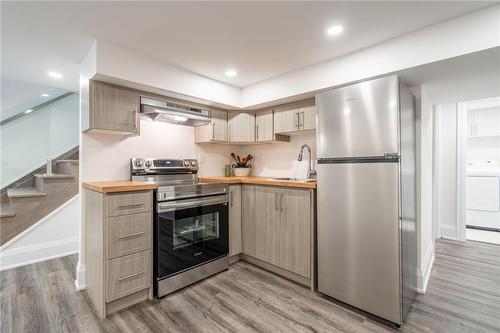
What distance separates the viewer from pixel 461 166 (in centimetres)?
394

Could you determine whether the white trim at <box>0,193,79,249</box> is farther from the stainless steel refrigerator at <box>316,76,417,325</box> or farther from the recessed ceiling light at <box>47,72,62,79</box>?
the stainless steel refrigerator at <box>316,76,417,325</box>

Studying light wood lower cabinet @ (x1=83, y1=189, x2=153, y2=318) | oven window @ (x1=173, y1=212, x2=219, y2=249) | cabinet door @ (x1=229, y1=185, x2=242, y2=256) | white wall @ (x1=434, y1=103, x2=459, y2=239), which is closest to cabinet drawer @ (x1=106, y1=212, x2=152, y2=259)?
light wood lower cabinet @ (x1=83, y1=189, x2=153, y2=318)

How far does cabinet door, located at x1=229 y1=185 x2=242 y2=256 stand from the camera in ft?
9.48

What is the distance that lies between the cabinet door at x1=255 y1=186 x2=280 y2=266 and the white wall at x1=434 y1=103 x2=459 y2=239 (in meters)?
3.10

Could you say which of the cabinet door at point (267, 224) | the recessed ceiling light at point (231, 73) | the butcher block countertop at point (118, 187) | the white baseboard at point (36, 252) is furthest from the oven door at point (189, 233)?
the white baseboard at point (36, 252)

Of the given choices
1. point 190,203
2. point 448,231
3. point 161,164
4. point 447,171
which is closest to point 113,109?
point 161,164

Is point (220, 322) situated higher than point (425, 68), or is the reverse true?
point (425, 68)

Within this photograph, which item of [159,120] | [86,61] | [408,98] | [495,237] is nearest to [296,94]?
[408,98]

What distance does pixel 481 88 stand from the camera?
2.41 meters

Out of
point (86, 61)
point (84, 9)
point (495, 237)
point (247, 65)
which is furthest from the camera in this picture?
point (495, 237)

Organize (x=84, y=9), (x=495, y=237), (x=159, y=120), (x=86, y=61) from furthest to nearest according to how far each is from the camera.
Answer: (x=495, y=237), (x=159, y=120), (x=86, y=61), (x=84, y=9)

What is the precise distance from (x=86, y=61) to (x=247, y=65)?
160 cm

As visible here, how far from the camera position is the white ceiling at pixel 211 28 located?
63.6 inches

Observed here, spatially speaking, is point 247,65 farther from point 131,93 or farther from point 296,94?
point 131,93
